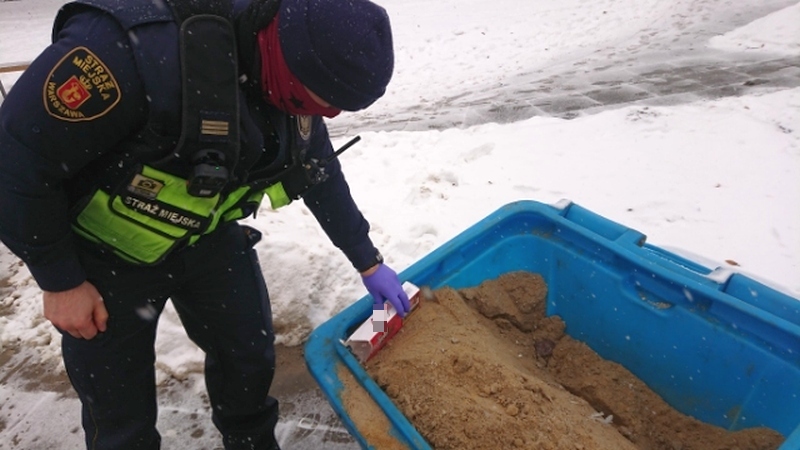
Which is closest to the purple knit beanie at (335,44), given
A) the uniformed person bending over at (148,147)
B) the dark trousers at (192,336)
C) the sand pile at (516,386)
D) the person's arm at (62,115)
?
the uniformed person bending over at (148,147)

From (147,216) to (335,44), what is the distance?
0.56 m

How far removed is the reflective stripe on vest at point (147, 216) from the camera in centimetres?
117

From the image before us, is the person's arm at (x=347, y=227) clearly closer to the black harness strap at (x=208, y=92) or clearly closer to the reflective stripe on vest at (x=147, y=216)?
the reflective stripe on vest at (x=147, y=216)

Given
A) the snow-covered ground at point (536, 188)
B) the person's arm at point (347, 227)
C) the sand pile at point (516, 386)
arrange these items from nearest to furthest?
the sand pile at point (516, 386)
the person's arm at point (347, 227)
the snow-covered ground at point (536, 188)

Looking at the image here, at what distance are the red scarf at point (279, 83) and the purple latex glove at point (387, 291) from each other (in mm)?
560

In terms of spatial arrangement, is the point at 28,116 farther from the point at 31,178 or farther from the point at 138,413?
the point at 138,413

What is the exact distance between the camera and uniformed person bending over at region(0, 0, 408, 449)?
1.02 metres

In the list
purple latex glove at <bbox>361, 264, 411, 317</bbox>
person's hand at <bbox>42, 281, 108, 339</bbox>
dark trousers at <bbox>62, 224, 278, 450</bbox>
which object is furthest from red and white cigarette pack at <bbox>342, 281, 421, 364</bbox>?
person's hand at <bbox>42, 281, 108, 339</bbox>

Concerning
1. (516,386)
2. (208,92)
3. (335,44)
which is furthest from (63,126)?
(516,386)

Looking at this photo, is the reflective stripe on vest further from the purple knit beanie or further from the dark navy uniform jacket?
the purple knit beanie

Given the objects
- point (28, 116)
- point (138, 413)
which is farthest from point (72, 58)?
point (138, 413)

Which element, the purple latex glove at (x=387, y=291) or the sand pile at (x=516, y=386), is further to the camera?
the purple latex glove at (x=387, y=291)

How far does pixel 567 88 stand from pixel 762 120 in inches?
70.1

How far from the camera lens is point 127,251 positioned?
1276 mm
